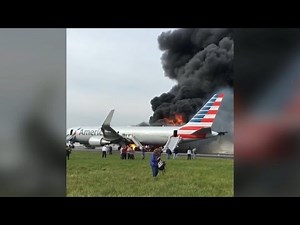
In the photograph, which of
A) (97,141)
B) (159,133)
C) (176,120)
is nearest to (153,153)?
(159,133)

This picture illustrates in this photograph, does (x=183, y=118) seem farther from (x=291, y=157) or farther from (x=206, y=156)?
(x=291, y=157)

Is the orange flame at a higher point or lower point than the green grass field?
higher

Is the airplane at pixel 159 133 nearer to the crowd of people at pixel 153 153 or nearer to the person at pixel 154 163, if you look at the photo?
the crowd of people at pixel 153 153

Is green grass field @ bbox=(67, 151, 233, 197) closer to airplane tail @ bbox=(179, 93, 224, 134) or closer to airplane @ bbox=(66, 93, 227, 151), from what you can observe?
airplane @ bbox=(66, 93, 227, 151)

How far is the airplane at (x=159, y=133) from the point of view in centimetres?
1130

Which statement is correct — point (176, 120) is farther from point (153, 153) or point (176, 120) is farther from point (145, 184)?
point (145, 184)

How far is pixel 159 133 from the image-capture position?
1320 cm

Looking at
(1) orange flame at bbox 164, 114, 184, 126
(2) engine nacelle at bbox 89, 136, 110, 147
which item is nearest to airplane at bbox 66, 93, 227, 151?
(2) engine nacelle at bbox 89, 136, 110, 147

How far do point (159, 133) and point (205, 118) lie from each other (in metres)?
2.21

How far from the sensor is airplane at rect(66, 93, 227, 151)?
11305 mm

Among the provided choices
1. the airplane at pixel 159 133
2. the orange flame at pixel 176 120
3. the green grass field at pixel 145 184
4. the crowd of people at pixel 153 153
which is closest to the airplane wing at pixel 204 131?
the airplane at pixel 159 133

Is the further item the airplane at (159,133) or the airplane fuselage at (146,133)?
the airplane fuselage at (146,133)
